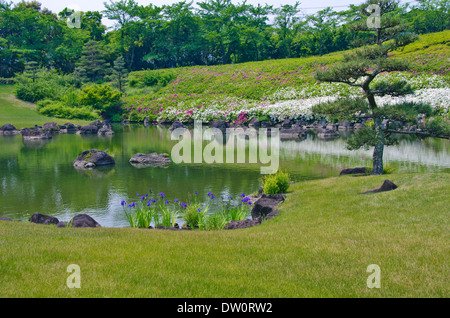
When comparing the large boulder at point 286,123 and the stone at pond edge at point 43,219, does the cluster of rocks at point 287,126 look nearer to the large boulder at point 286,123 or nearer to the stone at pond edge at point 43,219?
the large boulder at point 286,123

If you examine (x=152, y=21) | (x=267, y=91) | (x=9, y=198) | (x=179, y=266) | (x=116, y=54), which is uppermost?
(x=152, y=21)

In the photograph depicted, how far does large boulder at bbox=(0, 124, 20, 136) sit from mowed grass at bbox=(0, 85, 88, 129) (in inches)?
89.2

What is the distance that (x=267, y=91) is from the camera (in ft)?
182

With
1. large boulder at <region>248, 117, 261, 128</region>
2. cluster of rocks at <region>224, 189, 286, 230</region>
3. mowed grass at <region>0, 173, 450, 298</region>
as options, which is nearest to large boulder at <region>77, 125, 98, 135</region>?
large boulder at <region>248, 117, 261, 128</region>

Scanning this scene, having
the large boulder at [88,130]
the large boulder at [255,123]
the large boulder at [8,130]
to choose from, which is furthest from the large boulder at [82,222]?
the large boulder at [255,123]

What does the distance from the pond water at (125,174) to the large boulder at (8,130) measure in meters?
8.33

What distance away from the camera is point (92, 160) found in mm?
22453

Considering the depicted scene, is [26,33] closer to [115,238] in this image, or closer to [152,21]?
[152,21]

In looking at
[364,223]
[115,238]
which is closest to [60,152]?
[115,238]

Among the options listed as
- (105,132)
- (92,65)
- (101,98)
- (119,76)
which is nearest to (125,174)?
(105,132)

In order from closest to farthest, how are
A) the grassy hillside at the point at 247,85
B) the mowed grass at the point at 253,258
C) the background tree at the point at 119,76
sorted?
the mowed grass at the point at 253,258 < the grassy hillside at the point at 247,85 < the background tree at the point at 119,76

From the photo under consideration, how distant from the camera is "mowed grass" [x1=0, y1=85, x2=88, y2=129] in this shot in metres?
44.9

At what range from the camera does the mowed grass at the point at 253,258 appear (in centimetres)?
509

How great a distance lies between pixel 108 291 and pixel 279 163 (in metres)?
18.3
